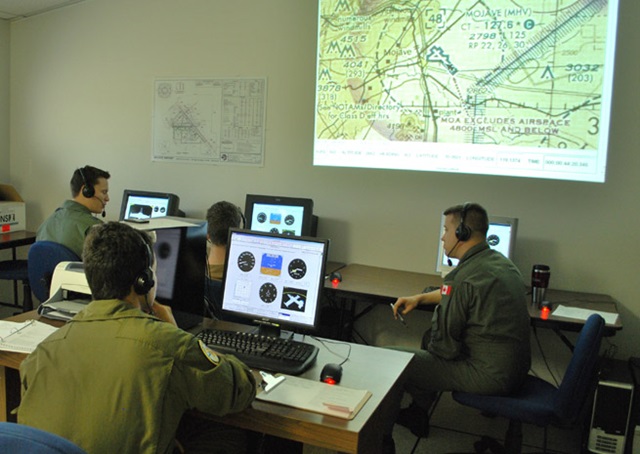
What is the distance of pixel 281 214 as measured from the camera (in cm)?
391

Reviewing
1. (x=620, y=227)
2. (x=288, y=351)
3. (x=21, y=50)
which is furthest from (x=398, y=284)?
(x=21, y=50)

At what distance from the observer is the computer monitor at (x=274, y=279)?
2.16 m

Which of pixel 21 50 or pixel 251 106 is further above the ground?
pixel 21 50

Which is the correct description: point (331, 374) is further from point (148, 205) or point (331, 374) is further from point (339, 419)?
point (148, 205)

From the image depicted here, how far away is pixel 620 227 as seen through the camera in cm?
340

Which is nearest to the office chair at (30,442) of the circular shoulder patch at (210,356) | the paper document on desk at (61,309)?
the circular shoulder patch at (210,356)

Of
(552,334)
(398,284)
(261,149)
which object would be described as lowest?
(552,334)

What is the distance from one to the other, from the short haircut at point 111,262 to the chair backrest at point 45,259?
148cm

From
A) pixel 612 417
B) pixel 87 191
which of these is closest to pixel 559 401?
pixel 612 417

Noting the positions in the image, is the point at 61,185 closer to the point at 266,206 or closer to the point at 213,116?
the point at 213,116

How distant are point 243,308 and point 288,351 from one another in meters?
0.32

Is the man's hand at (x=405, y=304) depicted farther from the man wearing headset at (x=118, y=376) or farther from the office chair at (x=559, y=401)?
the man wearing headset at (x=118, y=376)

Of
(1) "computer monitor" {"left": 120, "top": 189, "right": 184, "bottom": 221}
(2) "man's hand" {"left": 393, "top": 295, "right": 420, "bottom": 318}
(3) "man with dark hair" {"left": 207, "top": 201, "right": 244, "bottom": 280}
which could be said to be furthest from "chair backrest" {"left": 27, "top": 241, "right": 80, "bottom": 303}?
(2) "man's hand" {"left": 393, "top": 295, "right": 420, "bottom": 318}

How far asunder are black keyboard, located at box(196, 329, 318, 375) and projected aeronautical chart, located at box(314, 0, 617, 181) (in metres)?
2.03
